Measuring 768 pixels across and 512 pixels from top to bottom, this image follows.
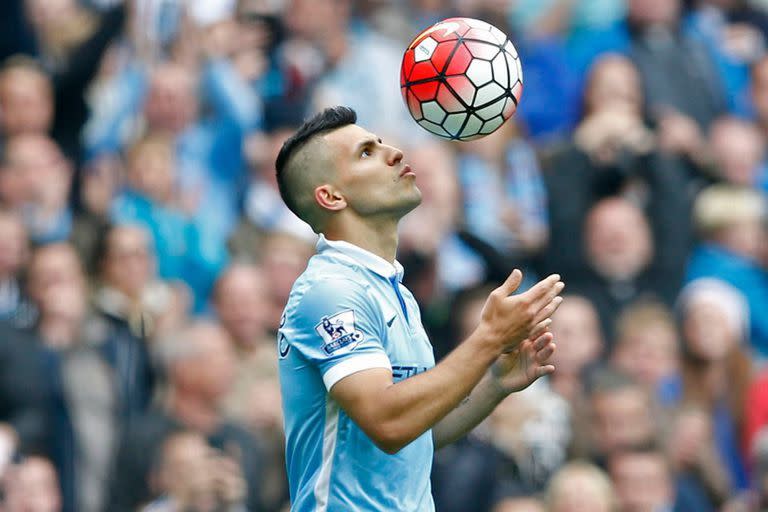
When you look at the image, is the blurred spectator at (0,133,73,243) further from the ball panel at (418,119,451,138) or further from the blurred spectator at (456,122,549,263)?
the ball panel at (418,119,451,138)

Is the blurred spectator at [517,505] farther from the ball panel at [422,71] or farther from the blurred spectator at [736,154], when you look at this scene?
the blurred spectator at [736,154]

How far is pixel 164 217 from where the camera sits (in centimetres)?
1130

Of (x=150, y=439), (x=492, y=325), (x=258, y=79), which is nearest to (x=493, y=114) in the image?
(x=492, y=325)

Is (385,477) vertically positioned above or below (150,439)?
above

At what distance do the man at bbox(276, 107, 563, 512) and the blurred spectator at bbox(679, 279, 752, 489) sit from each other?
18.0 ft

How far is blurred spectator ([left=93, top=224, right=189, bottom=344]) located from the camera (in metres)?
10.2

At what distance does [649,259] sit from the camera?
12195 millimetres

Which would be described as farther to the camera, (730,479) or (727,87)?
(727,87)

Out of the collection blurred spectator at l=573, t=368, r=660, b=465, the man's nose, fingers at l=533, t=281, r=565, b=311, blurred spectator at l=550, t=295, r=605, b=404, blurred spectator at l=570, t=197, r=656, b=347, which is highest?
the man's nose

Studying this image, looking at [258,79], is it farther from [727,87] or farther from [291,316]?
[291,316]

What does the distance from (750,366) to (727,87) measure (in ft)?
12.6

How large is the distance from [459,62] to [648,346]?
5347 millimetres

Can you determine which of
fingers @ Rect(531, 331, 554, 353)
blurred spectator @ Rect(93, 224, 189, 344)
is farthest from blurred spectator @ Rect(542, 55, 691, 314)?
fingers @ Rect(531, 331, 554, 353)

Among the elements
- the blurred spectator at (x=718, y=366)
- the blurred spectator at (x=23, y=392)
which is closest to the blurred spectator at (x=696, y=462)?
the blurred spectator at (x=718, y=366)
